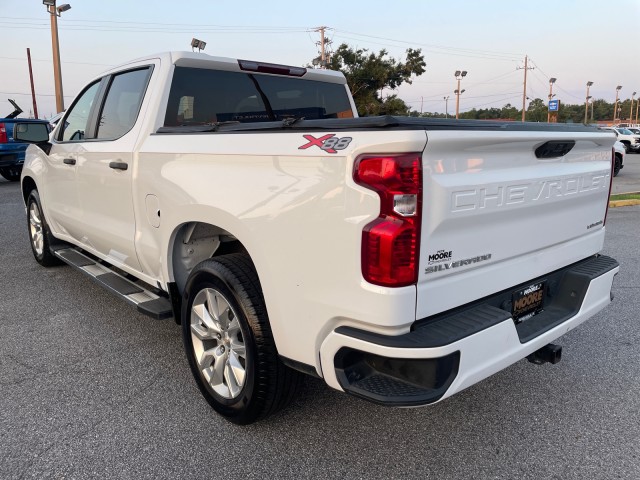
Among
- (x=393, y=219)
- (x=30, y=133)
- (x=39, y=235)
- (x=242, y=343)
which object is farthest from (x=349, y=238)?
(x=39, y=235)

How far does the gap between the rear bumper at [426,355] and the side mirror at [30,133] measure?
13.6ft

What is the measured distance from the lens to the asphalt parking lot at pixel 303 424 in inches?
96.1

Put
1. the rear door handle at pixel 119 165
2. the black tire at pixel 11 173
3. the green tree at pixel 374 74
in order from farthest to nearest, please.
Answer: the green tree at pixel 374 74 → the black tire at pixel 11 173 → the rear door handle at pixel 119 165

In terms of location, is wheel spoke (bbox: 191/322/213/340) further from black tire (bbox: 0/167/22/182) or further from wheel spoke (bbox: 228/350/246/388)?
black tire (bbox: 0/167/22/182)

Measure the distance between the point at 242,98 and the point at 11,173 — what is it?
576 inches

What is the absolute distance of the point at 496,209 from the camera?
7.23 ft

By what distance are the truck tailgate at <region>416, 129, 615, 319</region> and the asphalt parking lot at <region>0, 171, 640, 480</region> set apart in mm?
856

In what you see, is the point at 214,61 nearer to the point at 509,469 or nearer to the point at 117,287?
the point at 117,287

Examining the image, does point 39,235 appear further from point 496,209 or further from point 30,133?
point 496,209

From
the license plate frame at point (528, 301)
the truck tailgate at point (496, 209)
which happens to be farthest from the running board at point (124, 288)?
the license plate frame at point (528, 301)

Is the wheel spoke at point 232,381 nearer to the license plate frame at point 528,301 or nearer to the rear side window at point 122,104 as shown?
the license plate frame at point 528,301

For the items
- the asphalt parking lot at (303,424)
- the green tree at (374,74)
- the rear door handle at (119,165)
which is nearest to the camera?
the asphalt parking lot at (303,424)

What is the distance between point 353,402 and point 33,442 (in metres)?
1.71

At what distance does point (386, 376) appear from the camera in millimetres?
2084
